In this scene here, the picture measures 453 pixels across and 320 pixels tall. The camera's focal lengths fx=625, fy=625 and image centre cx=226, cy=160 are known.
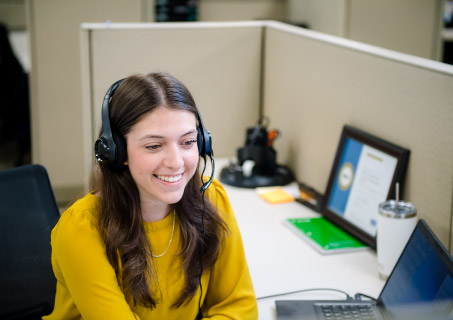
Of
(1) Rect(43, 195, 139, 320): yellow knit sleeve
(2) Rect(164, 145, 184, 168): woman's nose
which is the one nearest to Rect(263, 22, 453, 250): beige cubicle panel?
(2) Rect(164, 145, 184, 168): woman's nose

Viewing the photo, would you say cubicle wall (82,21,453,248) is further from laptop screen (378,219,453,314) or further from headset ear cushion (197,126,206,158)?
headset ear cushion (197,126,206,158)

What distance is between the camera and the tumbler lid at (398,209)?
133cm

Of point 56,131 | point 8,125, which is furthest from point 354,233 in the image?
point 8,125

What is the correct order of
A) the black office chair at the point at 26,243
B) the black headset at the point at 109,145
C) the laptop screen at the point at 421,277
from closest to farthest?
the laptop screen at the point at 421,277 < the black headset at the point at 109,145 < the black office chair at the point at 26,243

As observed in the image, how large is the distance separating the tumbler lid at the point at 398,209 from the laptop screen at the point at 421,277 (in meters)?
0.15

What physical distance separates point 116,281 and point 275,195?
2.83ft

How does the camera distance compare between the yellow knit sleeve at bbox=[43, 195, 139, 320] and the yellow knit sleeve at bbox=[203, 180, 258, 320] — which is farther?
the yellow knit sleeve at bbox=[203, 180, 258, 320]

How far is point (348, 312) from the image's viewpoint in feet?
3.97

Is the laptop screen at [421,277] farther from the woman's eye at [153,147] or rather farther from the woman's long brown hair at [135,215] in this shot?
the woman's eye at [153,147]

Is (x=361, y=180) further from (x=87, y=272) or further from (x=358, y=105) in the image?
(x=87, y=272)

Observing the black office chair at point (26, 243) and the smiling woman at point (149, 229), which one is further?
the black office chair at point (26, 243)

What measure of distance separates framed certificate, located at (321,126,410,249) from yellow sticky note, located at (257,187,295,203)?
0.51 feet

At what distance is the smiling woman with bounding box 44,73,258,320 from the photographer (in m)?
1.09

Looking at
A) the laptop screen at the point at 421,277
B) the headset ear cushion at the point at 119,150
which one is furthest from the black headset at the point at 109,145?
the laptop screen at the point at 421,277
